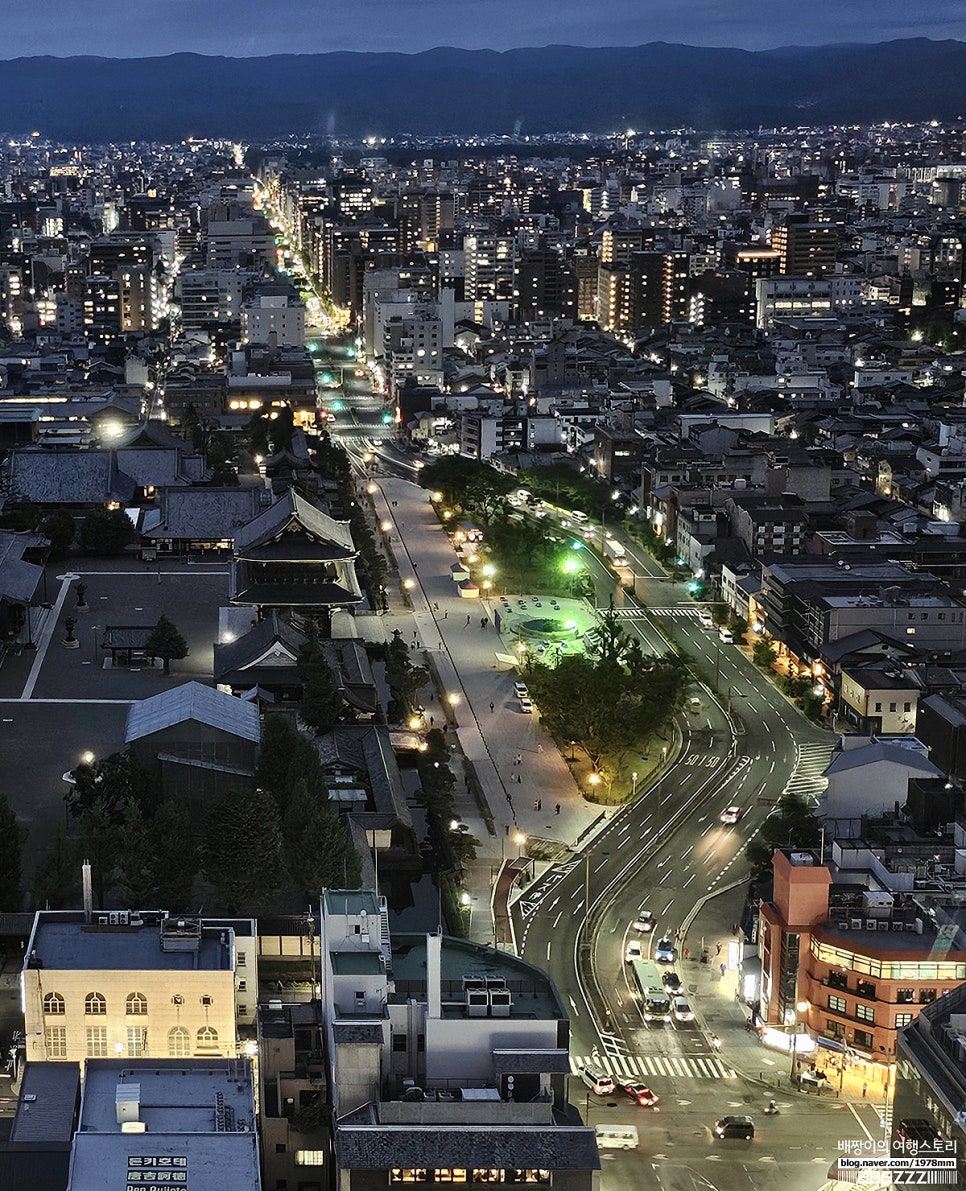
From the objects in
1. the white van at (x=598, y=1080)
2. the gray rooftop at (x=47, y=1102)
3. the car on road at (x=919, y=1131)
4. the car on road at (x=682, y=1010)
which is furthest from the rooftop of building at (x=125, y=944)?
the car on road at (x=919, y=1131)

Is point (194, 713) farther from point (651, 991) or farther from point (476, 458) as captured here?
point (476, 458)

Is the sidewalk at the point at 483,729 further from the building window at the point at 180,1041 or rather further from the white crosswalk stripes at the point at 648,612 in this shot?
the building window at the point at 180,1041

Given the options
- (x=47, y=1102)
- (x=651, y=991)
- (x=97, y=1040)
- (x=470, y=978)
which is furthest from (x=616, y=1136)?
(x=47, y=1102)

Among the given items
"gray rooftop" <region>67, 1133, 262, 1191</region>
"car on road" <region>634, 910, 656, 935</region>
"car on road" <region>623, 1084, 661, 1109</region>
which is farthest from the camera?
"car on road" <region>634, 910, 656, 935</region>

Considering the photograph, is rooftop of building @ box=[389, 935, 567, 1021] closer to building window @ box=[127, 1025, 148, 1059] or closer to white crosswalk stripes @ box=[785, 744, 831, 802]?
building window @ box=[127, 1025, 148, 1059]

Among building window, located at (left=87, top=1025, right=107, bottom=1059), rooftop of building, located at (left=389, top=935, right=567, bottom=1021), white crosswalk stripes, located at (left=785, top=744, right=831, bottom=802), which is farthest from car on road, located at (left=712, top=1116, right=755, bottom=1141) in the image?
white crosswalk stripes, located at (left=785, top=744, right=831, bottom=802)

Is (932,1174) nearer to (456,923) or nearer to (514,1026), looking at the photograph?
(514,1026)

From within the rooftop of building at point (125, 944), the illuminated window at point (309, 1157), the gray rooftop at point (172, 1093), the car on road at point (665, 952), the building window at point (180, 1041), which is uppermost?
the rooftop of building at point (125, 944)
